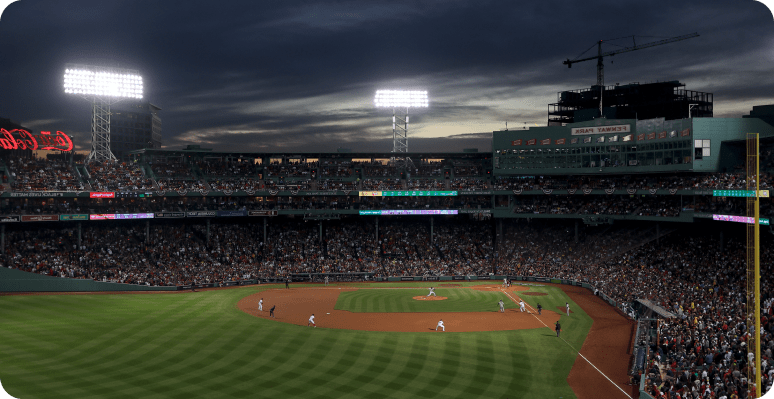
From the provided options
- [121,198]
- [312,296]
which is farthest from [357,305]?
[121,198]

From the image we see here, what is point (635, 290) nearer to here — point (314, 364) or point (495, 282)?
point (495, 282)

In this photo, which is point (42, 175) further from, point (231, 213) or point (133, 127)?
point (133, 127)

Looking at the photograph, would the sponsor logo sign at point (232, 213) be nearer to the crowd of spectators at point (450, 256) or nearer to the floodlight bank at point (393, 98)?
the crowd of spectators at point (450, 256)

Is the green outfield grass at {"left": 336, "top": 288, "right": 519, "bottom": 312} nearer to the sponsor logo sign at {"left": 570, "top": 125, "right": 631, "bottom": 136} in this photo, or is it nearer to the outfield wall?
the outfield wall

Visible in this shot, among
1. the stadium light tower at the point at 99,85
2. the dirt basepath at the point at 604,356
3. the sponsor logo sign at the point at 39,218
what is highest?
the stadium light tower at the point at 99,85

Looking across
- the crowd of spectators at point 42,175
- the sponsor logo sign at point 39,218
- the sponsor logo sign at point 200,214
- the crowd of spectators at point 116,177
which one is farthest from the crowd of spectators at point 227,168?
the sponsor logo sign at point 39,218

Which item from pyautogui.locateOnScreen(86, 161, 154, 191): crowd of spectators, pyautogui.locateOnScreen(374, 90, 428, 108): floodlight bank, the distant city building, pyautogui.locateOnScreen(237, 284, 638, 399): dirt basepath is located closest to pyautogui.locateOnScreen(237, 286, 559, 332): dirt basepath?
pyautogui.locateOnScreen(237, 284, 638, 399): dirt basepath

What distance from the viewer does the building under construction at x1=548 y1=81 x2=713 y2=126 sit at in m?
77.2

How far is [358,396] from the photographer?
23.3 meters

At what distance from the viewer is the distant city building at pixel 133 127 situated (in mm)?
124562

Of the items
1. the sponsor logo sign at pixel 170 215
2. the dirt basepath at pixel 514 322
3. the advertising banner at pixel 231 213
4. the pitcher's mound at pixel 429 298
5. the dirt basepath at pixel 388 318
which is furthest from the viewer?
the advertising banner at pixel 231 213

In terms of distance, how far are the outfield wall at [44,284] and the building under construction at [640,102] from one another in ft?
221

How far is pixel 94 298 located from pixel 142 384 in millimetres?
22573

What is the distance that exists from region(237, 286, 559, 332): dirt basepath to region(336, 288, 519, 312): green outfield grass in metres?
1.46
